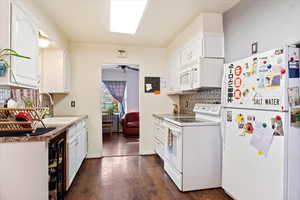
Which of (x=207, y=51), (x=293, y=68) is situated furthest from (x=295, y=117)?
(x=207, y=51)

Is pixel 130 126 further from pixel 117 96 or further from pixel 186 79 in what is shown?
pixel 186 79

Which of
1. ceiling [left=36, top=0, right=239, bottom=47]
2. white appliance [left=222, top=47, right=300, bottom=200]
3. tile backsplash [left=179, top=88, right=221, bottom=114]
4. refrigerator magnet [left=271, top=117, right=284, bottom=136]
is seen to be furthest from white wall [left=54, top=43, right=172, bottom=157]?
refrigerator magnet [left=271, top=117, right=284, bottom=136]

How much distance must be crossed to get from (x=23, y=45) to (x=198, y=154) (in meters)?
2.29

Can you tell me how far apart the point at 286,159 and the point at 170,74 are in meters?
2.62

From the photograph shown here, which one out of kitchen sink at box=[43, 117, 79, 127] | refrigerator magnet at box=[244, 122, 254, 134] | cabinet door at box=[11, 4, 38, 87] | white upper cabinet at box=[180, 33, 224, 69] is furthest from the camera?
white upper cabinet at box=[180, 33, 224, 69]

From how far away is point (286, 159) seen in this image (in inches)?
53.7

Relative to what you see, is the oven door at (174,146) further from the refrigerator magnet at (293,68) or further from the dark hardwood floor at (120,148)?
the dark hardwood floor at (120,148)

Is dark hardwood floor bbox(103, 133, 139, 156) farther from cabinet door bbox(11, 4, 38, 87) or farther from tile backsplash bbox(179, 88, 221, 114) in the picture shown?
cabinet door bbox(11, 4, 38, 87)

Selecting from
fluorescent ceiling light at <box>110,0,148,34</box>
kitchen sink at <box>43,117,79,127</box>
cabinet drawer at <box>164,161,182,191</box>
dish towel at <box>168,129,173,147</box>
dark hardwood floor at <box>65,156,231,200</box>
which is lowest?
dark hardwood floor at <box>65,156,231,200</box>

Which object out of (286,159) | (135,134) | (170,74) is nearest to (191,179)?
(286,159)

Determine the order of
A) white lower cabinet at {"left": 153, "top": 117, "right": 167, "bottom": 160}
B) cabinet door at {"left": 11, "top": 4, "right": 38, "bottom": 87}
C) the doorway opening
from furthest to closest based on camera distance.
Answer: the doorway opening < white lower cabinet at {"left": 153, "top": 117, "right": 167, "bottom": 160} < cabinet door at {"left": 11, "top": 4, "right": 38, "bottom": 87}

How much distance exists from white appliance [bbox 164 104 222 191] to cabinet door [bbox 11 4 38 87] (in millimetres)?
1780

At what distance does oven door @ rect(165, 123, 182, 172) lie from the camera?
2225 millimetres

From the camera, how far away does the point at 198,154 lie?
2.22 metres
